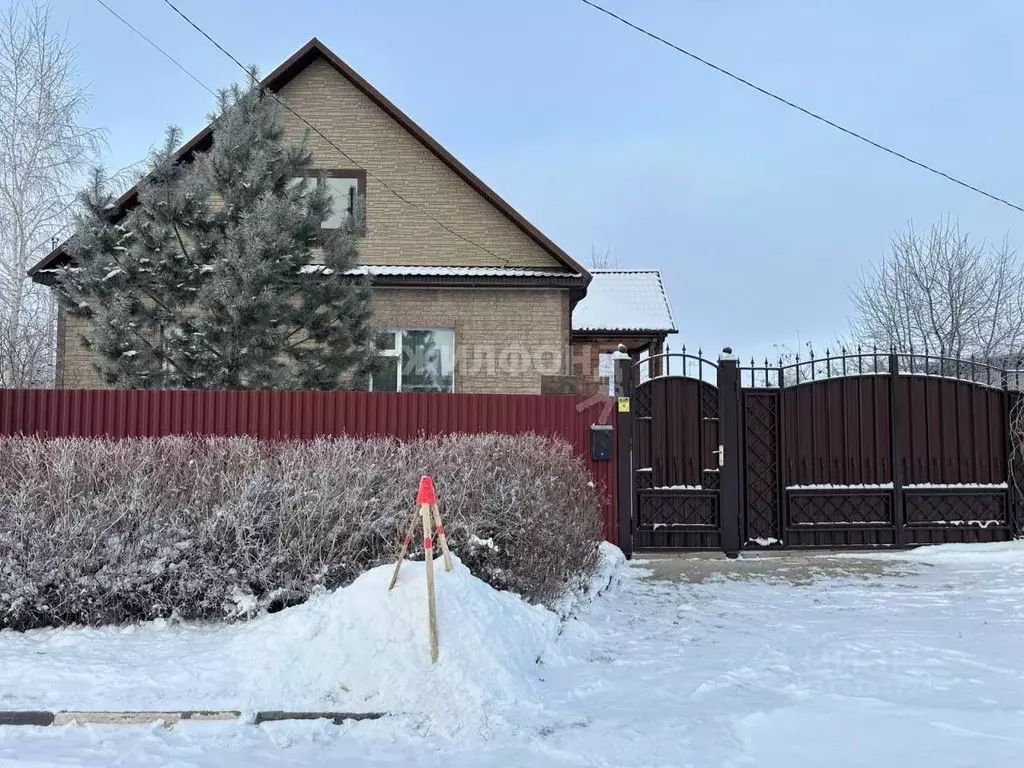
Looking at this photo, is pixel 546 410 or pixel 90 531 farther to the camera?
pixel 546 410

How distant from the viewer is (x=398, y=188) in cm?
1417

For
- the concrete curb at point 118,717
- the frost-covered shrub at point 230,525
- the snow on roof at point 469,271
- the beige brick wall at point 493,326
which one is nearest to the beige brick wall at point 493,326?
the beige brick wall at point 493,326

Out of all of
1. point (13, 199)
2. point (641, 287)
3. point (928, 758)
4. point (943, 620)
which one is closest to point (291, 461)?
point (928, 758)

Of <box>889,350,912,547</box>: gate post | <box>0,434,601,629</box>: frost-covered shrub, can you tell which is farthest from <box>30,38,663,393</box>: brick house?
<box>0,434,601,629</box>: frost-covered shrub

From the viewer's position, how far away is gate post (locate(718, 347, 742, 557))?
30.6 ft

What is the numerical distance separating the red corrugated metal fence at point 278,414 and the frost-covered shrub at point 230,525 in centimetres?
175

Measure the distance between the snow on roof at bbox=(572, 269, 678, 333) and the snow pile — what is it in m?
13.8

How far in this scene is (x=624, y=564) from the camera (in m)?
8.84

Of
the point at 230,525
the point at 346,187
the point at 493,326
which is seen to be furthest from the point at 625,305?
the point at 230,525

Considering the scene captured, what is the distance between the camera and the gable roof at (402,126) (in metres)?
13.7

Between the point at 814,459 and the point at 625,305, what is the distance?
1071cm

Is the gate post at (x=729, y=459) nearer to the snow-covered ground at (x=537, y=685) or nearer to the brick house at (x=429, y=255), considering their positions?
the snow-covered ground at (x=537, y=685)

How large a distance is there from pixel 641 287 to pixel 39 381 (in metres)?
17.0

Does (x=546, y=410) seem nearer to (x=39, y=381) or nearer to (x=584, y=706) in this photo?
(x=584, y=706)
